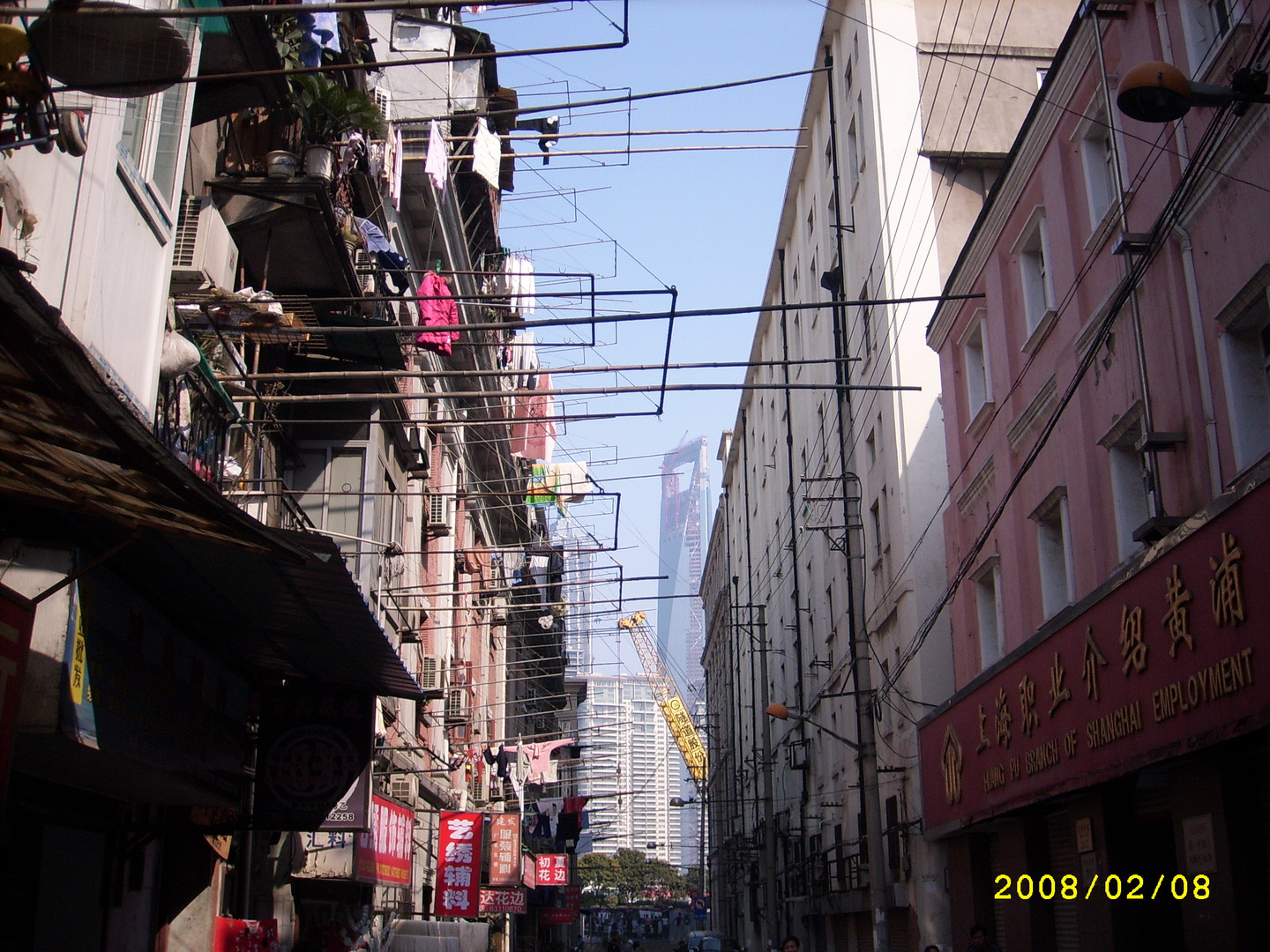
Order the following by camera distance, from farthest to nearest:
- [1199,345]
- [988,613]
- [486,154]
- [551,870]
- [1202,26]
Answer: [551,870]
[988,613]
[486,154]
[1202,26]
[1199,345]

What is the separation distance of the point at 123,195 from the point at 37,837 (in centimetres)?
522

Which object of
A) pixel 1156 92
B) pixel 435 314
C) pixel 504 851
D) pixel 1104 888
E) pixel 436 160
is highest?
pixel 436 160

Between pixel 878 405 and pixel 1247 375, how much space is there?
16000 mm

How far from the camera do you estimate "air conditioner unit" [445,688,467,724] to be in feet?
98.6

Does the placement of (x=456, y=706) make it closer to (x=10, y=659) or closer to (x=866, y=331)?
(x=866, y=331)

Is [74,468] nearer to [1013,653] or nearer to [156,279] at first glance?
[156,279]

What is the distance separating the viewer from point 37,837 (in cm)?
961

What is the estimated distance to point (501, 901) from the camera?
3375 cm

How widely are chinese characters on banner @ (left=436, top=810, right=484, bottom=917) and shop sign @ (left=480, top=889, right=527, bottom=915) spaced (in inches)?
367

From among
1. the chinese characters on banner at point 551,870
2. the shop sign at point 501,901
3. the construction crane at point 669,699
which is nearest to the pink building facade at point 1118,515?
the shop sign at point 501,901

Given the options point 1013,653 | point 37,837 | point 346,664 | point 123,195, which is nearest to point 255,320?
point 123,195

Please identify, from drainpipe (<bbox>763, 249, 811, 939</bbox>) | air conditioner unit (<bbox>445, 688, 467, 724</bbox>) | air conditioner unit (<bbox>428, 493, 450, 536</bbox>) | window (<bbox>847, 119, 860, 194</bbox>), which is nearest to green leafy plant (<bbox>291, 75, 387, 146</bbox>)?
air conditioner unit (<bbox>428, 493, 450, 536</bbox>)

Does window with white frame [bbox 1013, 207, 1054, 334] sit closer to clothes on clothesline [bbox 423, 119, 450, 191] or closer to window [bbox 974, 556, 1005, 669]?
window [bbox 974, 556, 1005, 669]

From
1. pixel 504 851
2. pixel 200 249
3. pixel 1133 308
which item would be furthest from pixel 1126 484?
pixel 504 851
